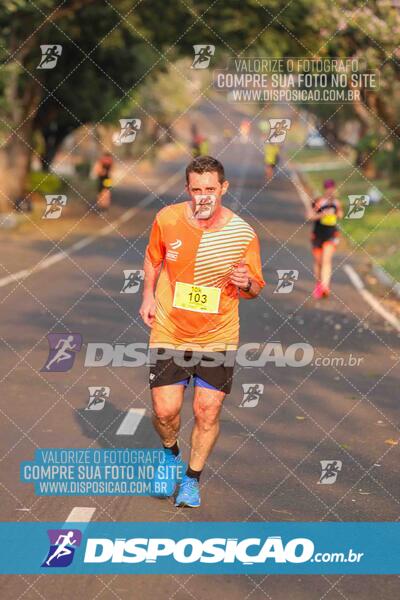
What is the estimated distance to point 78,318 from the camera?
17516 millimetres

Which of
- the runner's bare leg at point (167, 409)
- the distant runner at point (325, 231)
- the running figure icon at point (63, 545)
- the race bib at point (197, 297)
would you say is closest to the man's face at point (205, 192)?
the race bib at point (197, 297)

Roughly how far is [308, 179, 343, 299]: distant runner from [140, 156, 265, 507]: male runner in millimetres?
12279

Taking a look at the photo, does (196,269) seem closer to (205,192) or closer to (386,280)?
(205,192)

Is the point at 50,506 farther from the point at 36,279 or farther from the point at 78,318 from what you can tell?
the point at 36,279

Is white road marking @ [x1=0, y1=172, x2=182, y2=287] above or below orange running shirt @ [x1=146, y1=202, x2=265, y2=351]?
below

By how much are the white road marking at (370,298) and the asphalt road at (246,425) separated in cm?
23

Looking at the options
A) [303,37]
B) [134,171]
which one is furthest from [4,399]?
[134,171]

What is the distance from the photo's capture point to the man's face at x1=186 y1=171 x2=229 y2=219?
7.96 metres

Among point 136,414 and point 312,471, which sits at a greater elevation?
point 312,471

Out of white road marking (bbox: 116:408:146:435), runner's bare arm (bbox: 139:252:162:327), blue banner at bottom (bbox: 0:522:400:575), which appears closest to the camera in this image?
blue banner at bottom (bbox: 0:522:400:575)

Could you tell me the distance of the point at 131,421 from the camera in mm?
11039

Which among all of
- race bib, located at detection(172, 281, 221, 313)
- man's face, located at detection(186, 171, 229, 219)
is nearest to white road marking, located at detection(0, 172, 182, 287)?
race bib, located at detection(172, 281, 221, 313)

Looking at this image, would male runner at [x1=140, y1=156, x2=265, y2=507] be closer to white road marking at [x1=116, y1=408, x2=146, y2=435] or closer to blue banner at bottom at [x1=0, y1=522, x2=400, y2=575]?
blue banner at bottom at [x1=0, y1=522, x2=400, y2=575]

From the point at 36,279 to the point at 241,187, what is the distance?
136 feet
